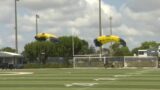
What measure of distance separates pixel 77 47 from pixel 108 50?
489 inches

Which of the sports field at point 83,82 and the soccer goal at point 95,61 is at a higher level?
the soccer goal at point 95,61

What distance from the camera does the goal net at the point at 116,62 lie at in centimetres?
7669

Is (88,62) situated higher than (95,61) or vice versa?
(95,61)

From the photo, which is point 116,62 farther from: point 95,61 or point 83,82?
point 83,82

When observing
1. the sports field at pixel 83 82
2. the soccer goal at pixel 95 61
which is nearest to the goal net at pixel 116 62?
the soccer goal at pixel 95 61

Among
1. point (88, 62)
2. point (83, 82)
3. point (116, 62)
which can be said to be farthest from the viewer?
point (88, 62)

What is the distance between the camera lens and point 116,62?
77.9 m

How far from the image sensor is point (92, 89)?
899 inches

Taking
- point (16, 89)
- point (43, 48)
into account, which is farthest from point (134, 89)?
A: point (43, 48)

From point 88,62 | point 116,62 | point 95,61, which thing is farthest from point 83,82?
point 95,61

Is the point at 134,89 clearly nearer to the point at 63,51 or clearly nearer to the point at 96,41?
the point at 96,41

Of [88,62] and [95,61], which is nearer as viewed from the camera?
[88,62]

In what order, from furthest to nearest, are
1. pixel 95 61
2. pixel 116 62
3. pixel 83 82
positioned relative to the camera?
1. pixel 95 61
2. pixel 116 62
3. pixel 83 82

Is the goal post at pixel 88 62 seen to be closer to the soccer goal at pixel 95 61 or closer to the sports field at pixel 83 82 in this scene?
the soccer goal at pixel 95 61
